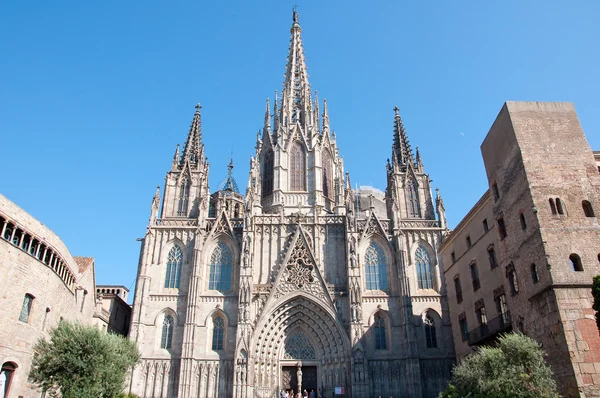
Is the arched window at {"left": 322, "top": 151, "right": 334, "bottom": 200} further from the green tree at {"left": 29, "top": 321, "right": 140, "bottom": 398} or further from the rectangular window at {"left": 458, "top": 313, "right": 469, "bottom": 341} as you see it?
the green tree at {"left": 29, "top": 321, "right": 140, "bottom": 398}

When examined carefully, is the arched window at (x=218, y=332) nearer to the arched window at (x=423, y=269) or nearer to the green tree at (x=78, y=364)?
the green tree at (x=78, y=364)

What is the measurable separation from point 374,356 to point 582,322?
17.6 metres

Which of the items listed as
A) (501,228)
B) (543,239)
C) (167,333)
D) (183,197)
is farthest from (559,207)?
(183,197)

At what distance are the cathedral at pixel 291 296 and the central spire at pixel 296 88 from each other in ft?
27.1

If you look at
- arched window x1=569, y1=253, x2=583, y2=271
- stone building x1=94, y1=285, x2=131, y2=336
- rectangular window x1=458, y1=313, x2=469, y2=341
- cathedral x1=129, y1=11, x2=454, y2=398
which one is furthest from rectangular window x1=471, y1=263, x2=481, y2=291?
stone building x1=94, y1=285, x2=131, y2=336

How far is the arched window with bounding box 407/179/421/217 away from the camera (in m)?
40.5

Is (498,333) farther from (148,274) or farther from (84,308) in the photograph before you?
(84,308)

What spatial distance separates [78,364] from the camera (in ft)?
70.5

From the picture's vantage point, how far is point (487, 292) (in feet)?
86.9

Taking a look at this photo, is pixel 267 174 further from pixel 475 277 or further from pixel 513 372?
pixel 513 372

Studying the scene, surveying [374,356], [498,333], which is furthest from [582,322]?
[374,356]

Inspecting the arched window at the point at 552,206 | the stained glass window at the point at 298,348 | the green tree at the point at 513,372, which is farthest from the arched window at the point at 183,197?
the arched window at the point at 552,206

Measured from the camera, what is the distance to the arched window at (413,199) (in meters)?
40.5

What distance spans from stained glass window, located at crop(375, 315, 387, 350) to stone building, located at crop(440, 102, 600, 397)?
8.36 meters
